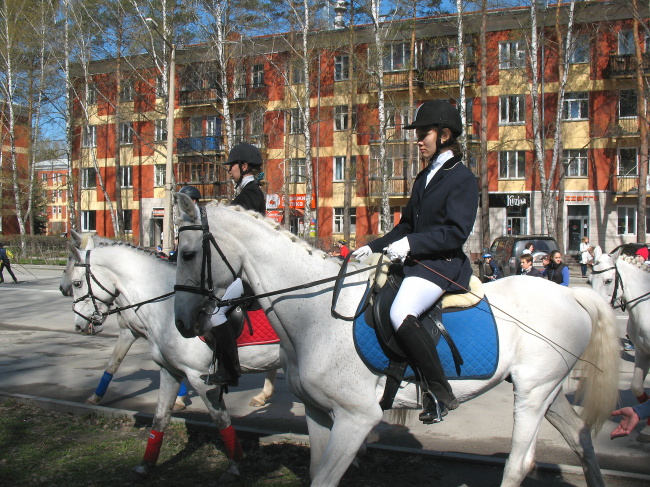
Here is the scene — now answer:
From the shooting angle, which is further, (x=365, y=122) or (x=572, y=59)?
(x=365, y=122)

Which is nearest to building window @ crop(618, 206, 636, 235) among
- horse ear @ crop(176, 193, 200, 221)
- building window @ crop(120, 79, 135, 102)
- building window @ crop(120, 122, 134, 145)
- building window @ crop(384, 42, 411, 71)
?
building window @ crop(384, 42, 411, 71)

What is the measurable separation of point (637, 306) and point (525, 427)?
3986 mm

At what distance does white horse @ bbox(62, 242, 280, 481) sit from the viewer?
4930 mm

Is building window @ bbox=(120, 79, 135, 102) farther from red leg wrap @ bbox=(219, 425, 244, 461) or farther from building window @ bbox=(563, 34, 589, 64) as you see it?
red leg wrap @ bbox=(219, 425, 244, 461)

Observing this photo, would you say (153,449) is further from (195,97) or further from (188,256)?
(195,97)

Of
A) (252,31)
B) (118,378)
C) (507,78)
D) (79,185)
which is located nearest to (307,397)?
(118,378)

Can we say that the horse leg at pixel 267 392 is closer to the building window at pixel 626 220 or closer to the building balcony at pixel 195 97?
the building window at pixel 626 220

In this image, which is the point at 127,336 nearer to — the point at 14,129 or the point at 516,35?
the point at 516,35

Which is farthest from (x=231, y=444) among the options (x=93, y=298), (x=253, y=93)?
(x=253, y=93)

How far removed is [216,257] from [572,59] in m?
36.7

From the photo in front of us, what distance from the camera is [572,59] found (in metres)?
34.2

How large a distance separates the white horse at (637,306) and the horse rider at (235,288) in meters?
4.36

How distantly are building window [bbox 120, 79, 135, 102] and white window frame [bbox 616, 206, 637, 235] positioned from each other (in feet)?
108

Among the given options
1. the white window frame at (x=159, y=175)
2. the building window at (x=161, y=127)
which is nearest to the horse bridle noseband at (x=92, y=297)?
the building window at (x=161, y=127)
